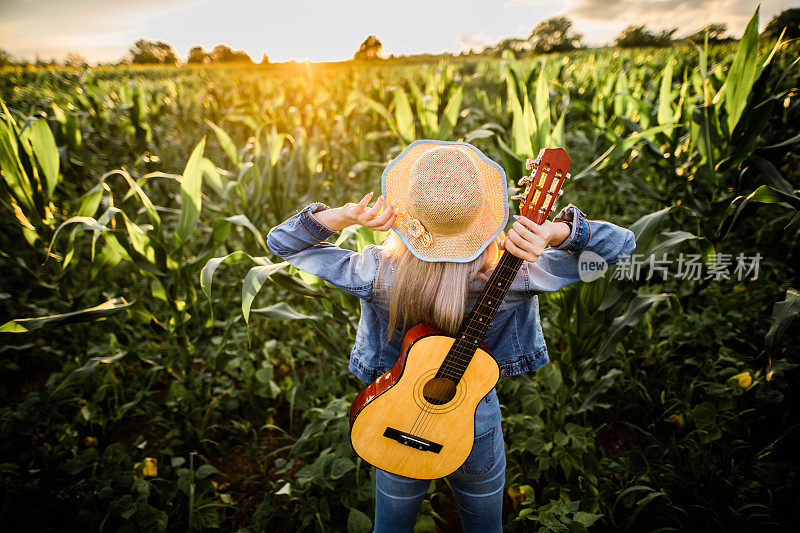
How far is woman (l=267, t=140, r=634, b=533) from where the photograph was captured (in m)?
0.85

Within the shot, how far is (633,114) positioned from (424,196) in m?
3.34

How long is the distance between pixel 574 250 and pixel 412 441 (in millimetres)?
630

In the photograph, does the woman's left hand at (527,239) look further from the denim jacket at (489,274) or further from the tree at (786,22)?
the tree at (786,22)

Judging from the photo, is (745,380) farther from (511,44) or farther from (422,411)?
(511,44)

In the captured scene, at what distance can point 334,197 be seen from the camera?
4.24 meters

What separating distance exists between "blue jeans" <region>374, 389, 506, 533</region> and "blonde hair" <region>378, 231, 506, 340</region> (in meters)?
0.33

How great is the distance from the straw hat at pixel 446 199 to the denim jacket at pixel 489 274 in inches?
5.5

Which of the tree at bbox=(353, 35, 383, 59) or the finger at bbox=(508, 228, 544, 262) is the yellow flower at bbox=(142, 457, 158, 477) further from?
the tree at bbox=(353, 35, 383, 59)

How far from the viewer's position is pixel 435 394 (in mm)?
991

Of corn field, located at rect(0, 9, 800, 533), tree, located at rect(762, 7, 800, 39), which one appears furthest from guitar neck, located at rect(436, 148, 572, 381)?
tree, located at rect(762, 7, 800, 39)

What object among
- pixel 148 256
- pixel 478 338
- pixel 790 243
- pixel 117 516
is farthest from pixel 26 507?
pixel 790 243

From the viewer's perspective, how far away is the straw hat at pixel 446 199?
84 cm

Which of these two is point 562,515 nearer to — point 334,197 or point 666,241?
point 666,241

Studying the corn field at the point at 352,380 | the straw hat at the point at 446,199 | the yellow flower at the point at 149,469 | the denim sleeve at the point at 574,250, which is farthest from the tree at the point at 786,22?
the yellow flower at the point at 149,469
